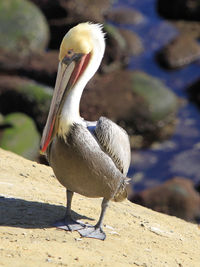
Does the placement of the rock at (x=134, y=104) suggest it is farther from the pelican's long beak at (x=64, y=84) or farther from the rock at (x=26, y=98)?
the pelican's long beak at (x=64, y=84)

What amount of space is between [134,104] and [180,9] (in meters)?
7.47

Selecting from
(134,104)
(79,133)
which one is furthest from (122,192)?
(134,104)

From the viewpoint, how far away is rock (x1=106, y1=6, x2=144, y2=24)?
68.2 ft

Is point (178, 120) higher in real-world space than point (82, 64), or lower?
lower

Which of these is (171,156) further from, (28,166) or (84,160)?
(84,160)

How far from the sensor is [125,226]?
6215mm

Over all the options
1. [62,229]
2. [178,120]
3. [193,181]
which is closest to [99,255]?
[62,229]

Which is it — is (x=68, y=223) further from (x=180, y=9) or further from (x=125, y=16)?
(x=180, y=9)

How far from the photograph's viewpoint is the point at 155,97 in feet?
49.6

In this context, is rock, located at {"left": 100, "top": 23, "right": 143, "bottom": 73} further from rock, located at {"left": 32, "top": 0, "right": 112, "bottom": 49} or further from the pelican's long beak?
the pelican's long beak

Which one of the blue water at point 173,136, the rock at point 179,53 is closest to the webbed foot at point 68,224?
the blue water at point 173,136

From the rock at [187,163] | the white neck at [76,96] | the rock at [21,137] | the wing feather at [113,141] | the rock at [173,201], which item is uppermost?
the white neck at [76,96]

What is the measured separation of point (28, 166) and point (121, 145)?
223 centimetres

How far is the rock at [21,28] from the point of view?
56.7 feet
